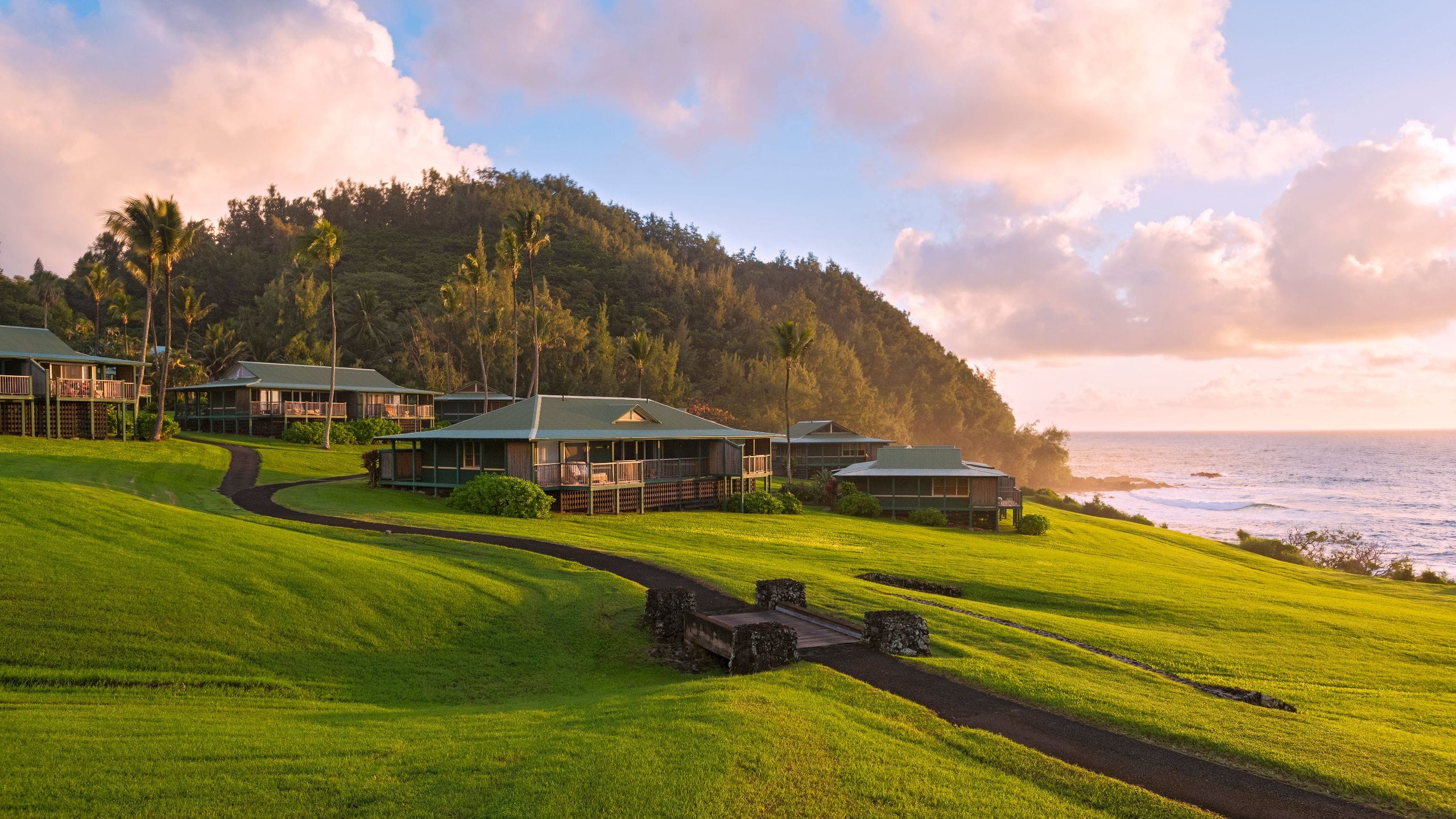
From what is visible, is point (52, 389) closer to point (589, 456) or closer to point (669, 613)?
point (589, 456)

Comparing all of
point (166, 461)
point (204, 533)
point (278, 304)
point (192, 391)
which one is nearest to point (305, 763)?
point (204, 533)

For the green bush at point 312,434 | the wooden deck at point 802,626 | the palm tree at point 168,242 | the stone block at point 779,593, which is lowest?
the wooden deck at point 802,626

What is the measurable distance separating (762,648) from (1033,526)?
3427 cm

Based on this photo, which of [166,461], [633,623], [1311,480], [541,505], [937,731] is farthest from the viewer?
[1311,480]

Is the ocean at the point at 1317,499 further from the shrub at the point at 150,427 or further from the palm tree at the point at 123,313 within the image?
the palm tree at the point at 123,313

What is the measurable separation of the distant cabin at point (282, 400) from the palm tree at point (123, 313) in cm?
600

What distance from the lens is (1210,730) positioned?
955cm

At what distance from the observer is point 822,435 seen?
63031mm

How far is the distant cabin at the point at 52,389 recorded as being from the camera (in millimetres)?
38719

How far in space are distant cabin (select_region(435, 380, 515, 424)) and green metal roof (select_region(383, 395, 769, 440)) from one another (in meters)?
27.9

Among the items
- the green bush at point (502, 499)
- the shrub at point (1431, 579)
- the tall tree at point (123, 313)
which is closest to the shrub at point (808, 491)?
the green bush at point (502, 499)

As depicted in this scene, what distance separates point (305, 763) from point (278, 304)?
83.8m

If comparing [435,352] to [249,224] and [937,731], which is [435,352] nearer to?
[249,224]

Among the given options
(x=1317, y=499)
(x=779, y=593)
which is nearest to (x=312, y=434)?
(x=779, y=593)
